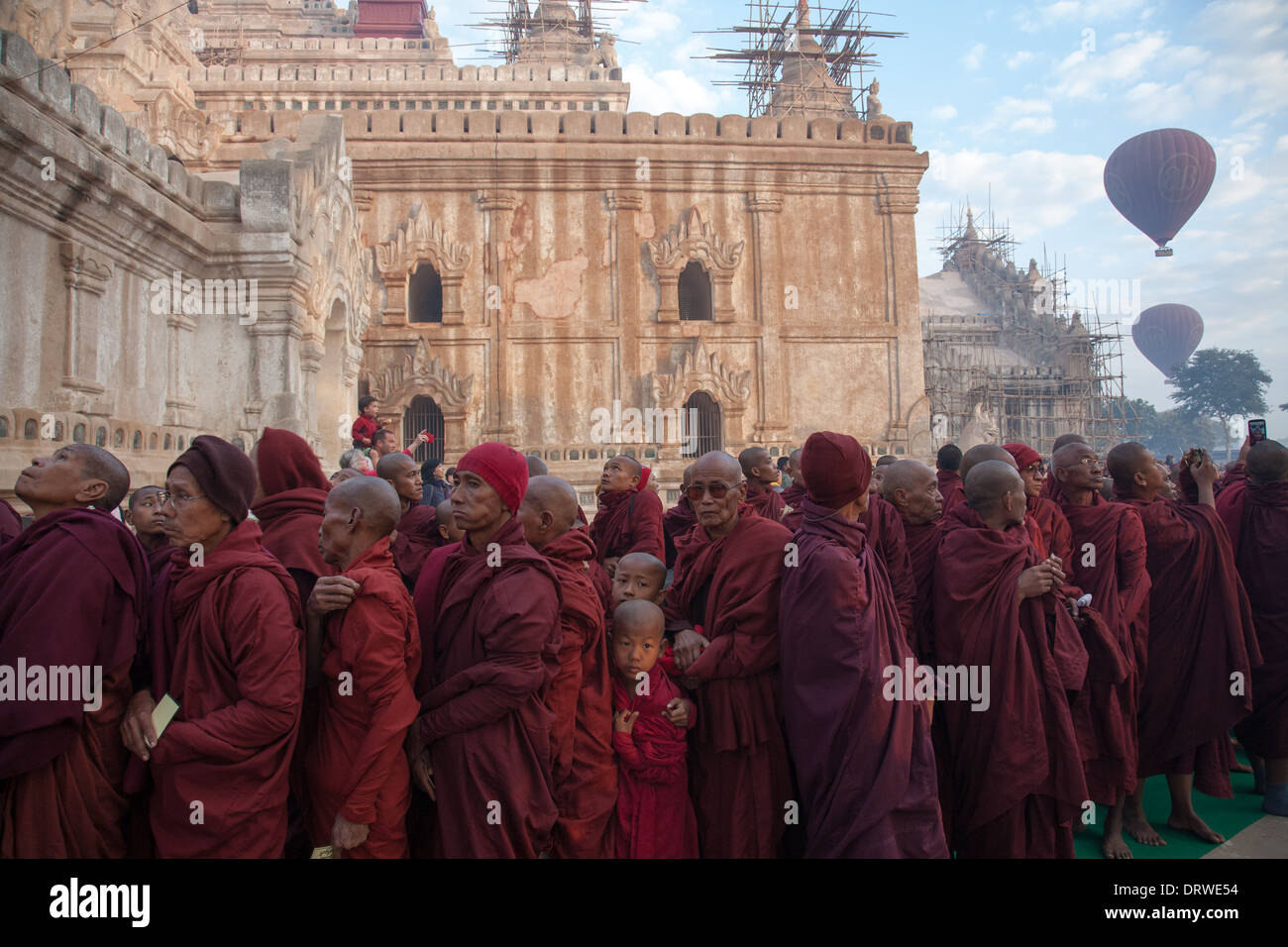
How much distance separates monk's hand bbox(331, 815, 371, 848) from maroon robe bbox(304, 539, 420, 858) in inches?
1.0

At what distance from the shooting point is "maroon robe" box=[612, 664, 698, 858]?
10.0 ft

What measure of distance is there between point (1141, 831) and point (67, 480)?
5.02 metres

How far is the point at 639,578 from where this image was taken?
3342 mm

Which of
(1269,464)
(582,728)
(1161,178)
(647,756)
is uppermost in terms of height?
(1161,178)

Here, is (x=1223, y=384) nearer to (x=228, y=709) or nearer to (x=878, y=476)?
(x=878, y=476)

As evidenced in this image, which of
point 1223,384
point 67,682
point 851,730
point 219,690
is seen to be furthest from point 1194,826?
point 1223,384

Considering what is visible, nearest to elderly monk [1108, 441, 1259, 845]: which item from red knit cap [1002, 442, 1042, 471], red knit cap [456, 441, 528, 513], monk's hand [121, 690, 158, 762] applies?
red knit cap [1002, 442, 1042, 471]

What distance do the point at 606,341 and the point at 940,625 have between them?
15.0m

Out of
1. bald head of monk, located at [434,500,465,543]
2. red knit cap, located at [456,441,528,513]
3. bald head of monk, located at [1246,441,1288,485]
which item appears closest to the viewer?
red knit cap, located at [456,441,528,513]

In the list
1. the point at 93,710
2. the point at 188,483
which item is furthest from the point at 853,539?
the point at 93,710

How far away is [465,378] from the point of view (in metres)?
17.3

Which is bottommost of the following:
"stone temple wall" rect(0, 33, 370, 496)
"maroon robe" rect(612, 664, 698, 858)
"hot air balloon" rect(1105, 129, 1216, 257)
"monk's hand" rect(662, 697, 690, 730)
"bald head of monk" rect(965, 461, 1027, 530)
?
"maroon robe" rect(612, 664, 698, 858)

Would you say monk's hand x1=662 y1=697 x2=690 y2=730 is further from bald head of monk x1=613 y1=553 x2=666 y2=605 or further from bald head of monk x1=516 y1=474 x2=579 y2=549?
bald head of monk x1=516 y1=474 x2=579 y2=549

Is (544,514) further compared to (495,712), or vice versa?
(544,514)
